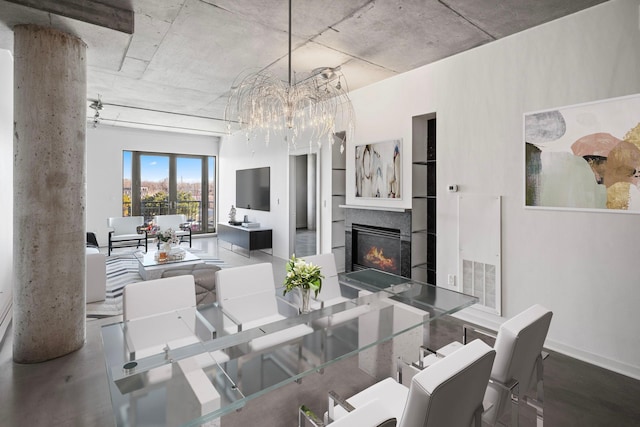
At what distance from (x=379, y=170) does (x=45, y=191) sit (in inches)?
144

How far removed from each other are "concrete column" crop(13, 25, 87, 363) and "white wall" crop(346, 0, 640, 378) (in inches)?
145

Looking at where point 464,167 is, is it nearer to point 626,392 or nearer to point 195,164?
point 626,392

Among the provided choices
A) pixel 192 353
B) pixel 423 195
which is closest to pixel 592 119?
pixel 423 195

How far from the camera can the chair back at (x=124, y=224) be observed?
25.7ft

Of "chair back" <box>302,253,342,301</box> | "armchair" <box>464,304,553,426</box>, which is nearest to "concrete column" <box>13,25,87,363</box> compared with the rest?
"chair back" <box>302,253,342,301</box>

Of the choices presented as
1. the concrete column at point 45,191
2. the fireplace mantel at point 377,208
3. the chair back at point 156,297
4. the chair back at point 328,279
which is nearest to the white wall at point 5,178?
the concrete column at point 45,191

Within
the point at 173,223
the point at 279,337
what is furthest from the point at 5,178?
the point at 173,223

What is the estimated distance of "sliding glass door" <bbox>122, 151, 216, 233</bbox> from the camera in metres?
8.85

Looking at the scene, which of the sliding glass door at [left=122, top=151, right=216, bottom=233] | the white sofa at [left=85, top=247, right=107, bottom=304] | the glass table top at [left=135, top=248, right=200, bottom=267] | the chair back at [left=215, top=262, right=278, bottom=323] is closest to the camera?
the chair back at [left=215, top=262, right=278, bottom=323]

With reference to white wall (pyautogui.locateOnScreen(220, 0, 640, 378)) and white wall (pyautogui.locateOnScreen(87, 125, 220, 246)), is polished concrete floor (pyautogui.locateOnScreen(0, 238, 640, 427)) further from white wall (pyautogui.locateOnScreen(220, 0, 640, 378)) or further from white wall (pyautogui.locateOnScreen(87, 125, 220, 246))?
white wall (pyautogui.locateOnScreen(87, 125, 220, 246))

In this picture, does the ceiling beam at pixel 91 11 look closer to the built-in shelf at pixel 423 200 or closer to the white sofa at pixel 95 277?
the white sofa at pixel 95 277

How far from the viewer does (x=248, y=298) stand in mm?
2502

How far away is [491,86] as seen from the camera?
3.51 metres

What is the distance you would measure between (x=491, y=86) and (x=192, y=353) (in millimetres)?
3619
